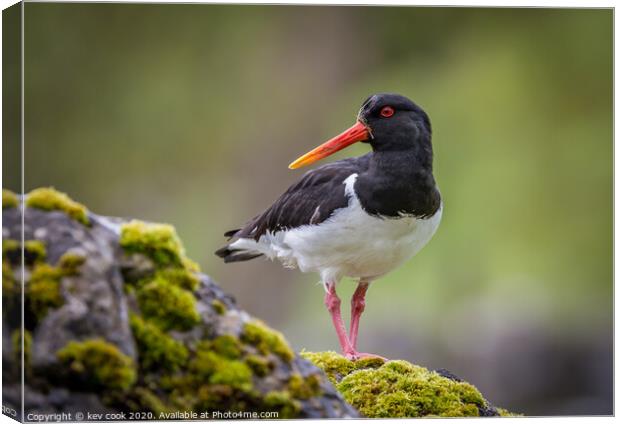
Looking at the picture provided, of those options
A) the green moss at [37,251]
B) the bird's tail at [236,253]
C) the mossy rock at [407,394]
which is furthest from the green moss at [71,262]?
the bird's tail at [236,253]

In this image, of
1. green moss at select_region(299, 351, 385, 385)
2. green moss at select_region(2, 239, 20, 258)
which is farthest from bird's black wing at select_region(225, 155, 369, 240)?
green moss at select_region(2, 239, 20, 258)

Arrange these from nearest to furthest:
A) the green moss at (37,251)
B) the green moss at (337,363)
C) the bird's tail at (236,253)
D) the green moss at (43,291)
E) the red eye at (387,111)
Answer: the green moss at (43,291) → the green moss at (37,251) → the green moss at (337,363) → the red eye at (387,111) → the bird's tail at (236,253)

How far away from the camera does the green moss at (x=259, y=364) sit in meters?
5.57

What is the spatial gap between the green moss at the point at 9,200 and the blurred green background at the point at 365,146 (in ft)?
2.02

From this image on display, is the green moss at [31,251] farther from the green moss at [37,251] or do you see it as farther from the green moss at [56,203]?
the green moss at [56,203]

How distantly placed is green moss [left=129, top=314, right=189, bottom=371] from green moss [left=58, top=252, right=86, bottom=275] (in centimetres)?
42

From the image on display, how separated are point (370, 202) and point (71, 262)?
274 centimetres

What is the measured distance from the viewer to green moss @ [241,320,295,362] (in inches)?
222

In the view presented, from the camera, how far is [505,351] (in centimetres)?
1301

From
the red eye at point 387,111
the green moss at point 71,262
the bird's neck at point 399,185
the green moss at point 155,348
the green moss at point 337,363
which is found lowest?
the green moss at point 337,363

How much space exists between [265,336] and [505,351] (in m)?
8.02

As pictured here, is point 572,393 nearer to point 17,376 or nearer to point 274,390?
point 274,390

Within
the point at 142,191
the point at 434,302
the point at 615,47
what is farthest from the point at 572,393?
the point at 142,191

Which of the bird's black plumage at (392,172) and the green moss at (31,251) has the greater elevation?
the bird's black plumage at (392,172)
